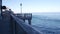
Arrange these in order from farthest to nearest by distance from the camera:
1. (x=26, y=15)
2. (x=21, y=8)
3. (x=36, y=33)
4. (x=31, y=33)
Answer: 1. (x=21, y=8)
2. (x=26, y=15)
3. (x=31, y=33)
4. (x=36, y=33)

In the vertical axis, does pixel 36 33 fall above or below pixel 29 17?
above

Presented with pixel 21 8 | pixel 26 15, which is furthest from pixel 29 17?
pixel 21 8

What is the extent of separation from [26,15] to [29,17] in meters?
0.49

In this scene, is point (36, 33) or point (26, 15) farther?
point (26, 15)

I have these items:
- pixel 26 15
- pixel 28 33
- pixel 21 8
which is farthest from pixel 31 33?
pixel 21 8

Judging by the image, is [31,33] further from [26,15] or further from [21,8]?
[21,8]

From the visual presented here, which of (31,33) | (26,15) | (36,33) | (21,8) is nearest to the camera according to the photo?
(36,33)

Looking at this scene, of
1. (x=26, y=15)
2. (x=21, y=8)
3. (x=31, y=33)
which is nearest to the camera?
(x=31, y=33)

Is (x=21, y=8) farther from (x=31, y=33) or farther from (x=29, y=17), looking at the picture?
(x=31, y=33)

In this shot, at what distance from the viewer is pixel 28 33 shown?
3.99 feet

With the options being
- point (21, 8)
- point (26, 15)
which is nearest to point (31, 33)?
point (26, 15)

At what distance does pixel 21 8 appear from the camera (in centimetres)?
2397

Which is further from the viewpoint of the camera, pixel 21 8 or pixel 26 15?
pixel 21 8

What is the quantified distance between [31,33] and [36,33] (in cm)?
11
